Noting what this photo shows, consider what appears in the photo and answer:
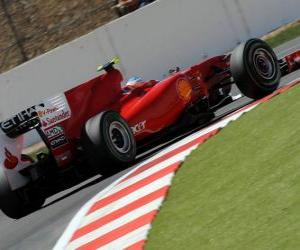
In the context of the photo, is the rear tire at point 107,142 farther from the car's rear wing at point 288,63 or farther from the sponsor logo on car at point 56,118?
the car's rear wing at point 288,63

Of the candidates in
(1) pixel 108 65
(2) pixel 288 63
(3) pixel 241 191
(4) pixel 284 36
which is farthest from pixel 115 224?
(4) pixel 284 36

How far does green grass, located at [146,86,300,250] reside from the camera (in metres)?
6.13

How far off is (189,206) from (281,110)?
8.19ft

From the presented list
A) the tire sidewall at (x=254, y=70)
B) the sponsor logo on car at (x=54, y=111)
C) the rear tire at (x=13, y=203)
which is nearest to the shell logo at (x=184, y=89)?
the tire sidewall at (x=254, y=70)

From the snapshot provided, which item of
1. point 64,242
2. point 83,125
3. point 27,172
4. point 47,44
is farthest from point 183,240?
point 47,44

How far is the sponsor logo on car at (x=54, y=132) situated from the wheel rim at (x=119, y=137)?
0.78 metres

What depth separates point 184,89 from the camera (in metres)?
12.2

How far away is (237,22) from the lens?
69.7 ft

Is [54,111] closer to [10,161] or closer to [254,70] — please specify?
[10,161]

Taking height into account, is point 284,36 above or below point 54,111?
below

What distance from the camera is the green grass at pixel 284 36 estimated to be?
69.9 ft

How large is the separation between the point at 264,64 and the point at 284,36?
9.22m

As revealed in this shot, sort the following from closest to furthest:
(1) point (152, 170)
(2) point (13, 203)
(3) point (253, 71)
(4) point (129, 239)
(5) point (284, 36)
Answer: (4) point (129, 239)
(1) point (152, 170)
(2) point (13, 203)
(3) point (253, 71)
(5) point (284, 36)

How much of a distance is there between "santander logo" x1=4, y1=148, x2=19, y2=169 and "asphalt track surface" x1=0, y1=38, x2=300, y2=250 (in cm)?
68
